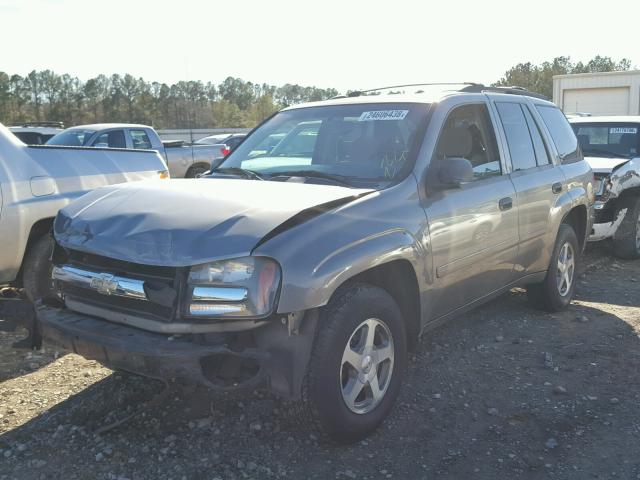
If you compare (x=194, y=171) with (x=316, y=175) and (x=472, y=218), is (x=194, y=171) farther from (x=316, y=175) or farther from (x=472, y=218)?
(x=472, y=218)

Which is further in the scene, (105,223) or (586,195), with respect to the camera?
(586,195)

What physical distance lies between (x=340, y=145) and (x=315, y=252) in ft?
4.53

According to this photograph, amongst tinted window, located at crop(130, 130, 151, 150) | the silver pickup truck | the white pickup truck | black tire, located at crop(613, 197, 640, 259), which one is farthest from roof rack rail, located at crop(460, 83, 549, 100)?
tinted window, located at crop(130, 130, 151, 150)

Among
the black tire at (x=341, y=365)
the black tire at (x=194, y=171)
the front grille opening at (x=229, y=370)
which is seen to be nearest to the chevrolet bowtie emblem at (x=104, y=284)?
the front grille opening at (x=229, y=370)

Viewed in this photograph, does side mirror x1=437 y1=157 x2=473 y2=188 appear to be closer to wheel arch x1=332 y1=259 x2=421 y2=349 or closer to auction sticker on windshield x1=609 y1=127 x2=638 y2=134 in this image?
wheel arch x1=332 y1=259 x2=421 y2=349

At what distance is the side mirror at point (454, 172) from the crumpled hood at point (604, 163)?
4595mm

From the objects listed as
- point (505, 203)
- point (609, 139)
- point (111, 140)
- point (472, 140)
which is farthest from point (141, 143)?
point (505, 203)

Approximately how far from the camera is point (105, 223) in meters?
3.42

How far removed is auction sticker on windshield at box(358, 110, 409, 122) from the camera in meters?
4.24

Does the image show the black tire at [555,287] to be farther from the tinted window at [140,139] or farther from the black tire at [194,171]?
the black tire at [194,171]

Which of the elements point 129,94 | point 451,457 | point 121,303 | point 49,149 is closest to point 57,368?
point 121,303

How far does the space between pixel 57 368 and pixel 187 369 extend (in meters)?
2.08

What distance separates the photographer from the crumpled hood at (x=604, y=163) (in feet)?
25.8

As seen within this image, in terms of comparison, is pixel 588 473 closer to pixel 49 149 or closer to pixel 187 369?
pixel 187 369
